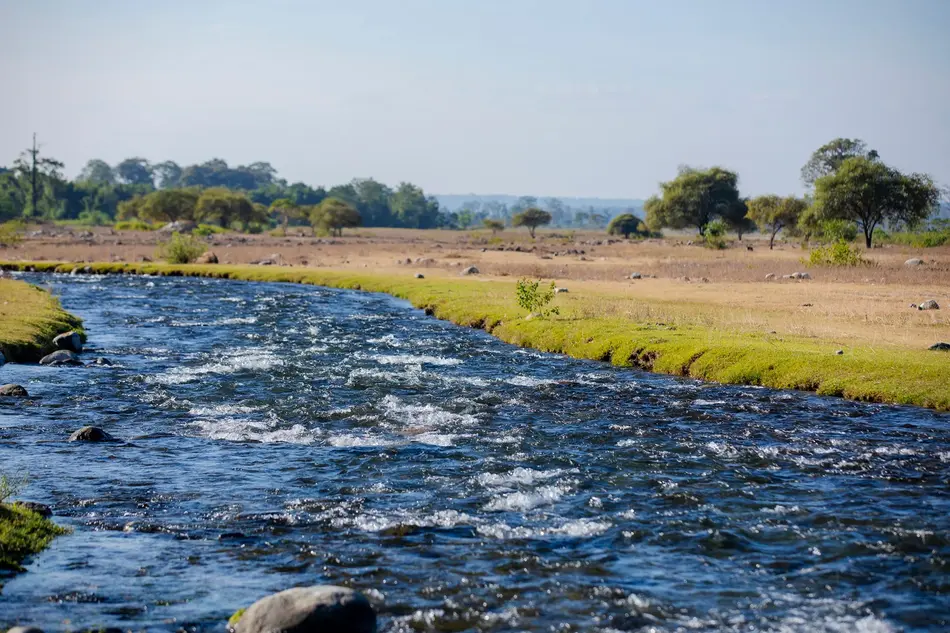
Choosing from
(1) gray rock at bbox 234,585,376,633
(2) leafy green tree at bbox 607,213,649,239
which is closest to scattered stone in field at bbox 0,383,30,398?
(1) gray rock at bbox 234,585,376,633

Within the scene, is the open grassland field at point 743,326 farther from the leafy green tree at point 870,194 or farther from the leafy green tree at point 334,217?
the leafy green tree at point 334,217

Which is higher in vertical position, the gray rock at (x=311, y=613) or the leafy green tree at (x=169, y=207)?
the leafy green tree at (x=169, y=207)

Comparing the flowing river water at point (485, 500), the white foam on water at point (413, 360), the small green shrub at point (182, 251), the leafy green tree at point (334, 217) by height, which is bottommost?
the flowing river water at point (485, 500)

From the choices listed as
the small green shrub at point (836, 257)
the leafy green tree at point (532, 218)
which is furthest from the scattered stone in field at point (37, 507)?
the leafy green tree at point (532, 218)

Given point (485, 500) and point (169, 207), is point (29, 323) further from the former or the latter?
point (169, 207)

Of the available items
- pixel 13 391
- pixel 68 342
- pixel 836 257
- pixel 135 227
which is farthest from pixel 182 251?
pixel 135 227

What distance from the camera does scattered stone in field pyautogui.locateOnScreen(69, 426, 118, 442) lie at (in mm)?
20703

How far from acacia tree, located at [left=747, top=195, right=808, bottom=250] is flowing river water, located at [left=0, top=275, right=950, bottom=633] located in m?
83.2

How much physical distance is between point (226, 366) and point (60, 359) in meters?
5.67

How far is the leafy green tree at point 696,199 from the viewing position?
401ft

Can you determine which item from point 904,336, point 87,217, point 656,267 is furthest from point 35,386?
point 87,217

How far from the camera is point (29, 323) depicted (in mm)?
36750

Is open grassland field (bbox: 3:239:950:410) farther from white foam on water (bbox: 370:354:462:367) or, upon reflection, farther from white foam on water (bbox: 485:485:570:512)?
white foam on water (bbox: 485:485:570:512)

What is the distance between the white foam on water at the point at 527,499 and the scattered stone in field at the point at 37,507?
7495 millimetres
